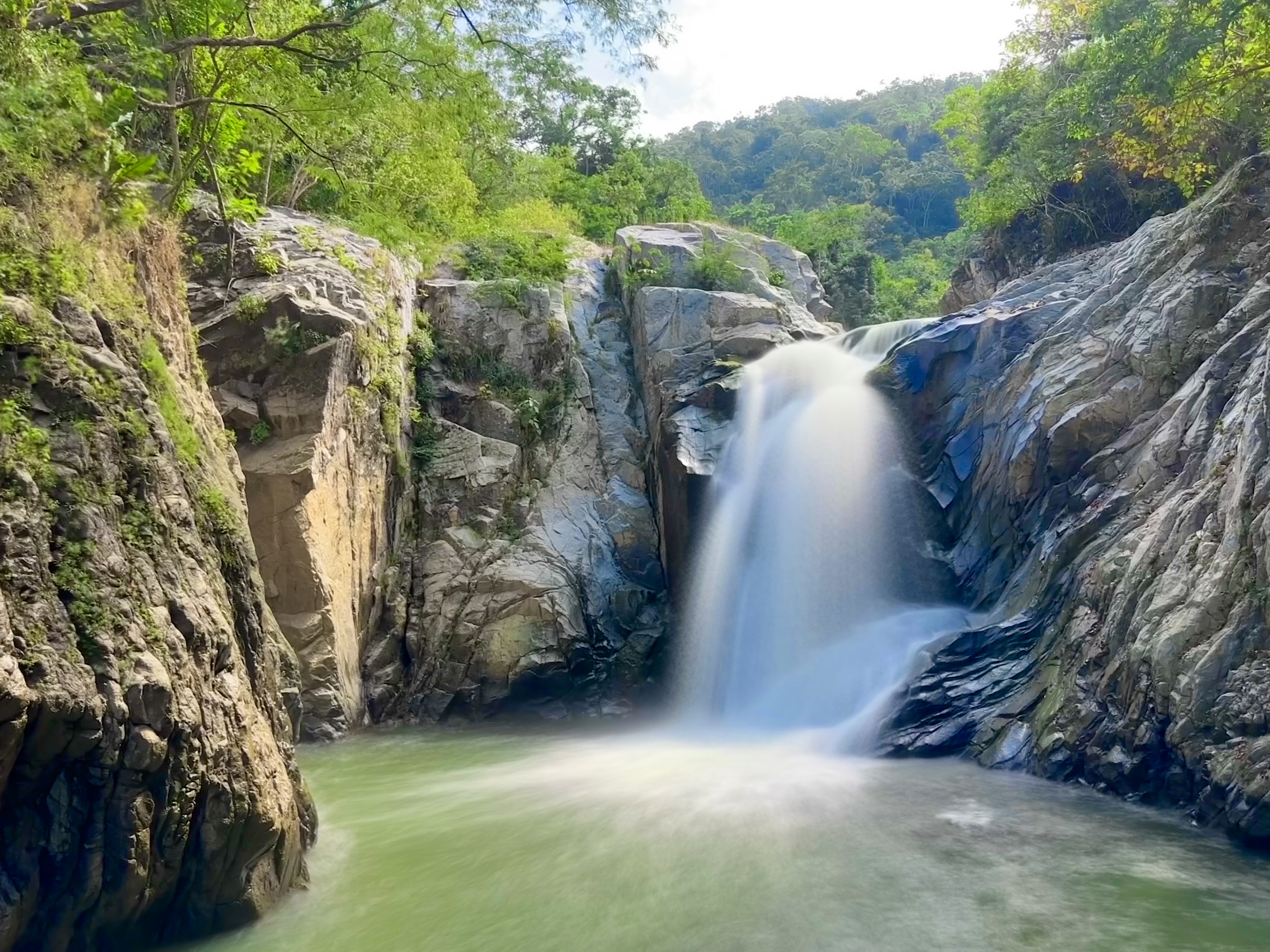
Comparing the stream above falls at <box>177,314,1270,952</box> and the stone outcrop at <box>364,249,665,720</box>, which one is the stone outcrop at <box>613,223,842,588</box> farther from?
the stream above falls at <box>177,314,1270,952</box>

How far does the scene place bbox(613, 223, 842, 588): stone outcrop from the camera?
15.7 meters

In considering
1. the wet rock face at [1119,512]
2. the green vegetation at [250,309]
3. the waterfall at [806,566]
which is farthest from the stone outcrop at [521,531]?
the wet rock face at [1119,512]

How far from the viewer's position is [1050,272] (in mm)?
16781

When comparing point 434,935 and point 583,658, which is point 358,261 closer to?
point 583,658

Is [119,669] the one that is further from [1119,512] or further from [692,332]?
[692,332]

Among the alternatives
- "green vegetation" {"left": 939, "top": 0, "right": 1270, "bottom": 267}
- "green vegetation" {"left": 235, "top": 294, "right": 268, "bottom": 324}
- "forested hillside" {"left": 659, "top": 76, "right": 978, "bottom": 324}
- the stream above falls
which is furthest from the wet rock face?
"forested hillside" {"left": 659, "top": 76, "right": 978, "bottom": 324}

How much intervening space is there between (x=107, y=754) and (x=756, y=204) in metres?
45.5

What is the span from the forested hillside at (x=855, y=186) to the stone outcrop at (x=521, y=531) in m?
16.4

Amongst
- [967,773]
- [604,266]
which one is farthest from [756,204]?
[967,773]

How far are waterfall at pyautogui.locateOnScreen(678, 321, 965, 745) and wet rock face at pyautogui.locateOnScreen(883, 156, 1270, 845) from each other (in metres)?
Result: 0.76

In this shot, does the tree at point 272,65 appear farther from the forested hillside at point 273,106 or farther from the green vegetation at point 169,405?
the green vegetation at point 169,405

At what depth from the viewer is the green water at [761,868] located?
5484mm

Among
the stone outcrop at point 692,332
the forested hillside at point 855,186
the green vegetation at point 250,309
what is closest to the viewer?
the green vegetation at point 250,309

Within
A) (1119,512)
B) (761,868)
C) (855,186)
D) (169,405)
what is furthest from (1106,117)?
(855,186)
